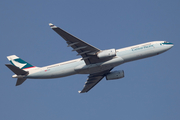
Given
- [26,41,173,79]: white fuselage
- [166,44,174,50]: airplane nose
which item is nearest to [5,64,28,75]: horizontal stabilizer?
[26,41,173,79]: white fuselage

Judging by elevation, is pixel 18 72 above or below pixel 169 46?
below

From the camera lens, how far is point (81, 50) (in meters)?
47.6

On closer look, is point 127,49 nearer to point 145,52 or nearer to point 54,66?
point 145,52

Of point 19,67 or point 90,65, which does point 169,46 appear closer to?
point 90,65

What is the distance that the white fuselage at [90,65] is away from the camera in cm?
4999

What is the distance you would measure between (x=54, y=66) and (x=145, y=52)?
18783 millimetres

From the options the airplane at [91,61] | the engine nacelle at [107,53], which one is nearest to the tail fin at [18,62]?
the airplane at [91,61]

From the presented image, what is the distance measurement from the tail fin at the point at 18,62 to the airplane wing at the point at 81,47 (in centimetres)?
1304

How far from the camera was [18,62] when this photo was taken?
55.0 metres

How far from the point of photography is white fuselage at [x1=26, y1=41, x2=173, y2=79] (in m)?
50.0

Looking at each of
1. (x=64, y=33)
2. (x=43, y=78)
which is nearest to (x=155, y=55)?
(x=64, y=33)

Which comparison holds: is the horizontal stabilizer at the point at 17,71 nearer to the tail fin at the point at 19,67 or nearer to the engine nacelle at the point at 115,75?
the tail fin at the point at 19,67

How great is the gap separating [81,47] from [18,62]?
54.3 ft

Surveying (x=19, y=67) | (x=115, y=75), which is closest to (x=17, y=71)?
(x=19, y=67)
